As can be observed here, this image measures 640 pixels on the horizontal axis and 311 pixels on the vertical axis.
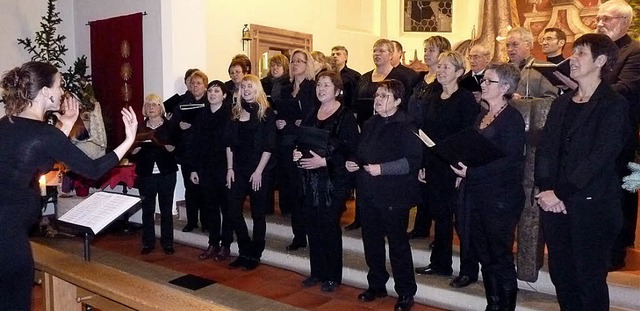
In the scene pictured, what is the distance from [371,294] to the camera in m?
4.04

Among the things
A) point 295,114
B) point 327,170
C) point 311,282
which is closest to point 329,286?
point 311,282

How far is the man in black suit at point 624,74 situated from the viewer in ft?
11.5

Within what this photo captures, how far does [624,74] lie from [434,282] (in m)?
1.79

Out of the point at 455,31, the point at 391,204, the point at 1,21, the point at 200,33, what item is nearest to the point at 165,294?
the point at 391,204

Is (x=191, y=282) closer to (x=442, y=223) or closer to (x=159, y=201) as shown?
(x=442, y=223)

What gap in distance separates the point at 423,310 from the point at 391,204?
0.77 metres

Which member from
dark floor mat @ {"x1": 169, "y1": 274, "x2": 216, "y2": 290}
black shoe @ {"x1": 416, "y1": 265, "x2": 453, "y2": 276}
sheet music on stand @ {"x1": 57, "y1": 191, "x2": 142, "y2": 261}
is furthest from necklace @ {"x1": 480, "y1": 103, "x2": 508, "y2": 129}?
sheet music on stand @ {"x1": 57, "y1": 191, "x2": 142, "y2": 261}

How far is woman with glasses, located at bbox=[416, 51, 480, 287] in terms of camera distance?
390cm

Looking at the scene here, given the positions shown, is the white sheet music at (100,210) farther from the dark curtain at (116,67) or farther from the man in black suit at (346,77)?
the dark curtain at (116,67)

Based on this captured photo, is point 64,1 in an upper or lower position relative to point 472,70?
upper

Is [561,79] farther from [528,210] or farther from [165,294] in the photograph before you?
[165,294]

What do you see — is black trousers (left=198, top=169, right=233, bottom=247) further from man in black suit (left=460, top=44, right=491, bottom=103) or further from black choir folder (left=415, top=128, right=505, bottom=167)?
black choir folder (left=415, top=128, right=505, bottom=167)

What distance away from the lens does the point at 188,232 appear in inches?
232

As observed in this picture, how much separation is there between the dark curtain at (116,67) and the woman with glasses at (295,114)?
2.36 metres
